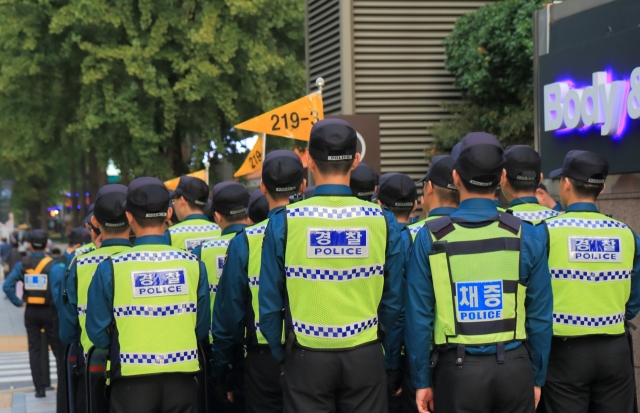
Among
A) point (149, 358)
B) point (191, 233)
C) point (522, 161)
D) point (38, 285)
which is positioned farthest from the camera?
point (38, 285)

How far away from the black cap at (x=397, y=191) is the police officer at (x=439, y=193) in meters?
0.27

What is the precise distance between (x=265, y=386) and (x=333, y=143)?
5.99 feet

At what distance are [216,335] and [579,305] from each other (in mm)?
2257

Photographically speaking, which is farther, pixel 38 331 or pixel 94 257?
pixel 38 331

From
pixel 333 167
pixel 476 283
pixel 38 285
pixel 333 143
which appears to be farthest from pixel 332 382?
pixel 38 285

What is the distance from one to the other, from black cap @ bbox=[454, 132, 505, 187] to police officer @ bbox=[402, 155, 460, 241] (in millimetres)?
1063

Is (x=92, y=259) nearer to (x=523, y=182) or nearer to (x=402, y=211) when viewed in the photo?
(x=402, y=211)

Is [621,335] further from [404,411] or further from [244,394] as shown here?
[244,394]

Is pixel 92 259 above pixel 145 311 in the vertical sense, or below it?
above

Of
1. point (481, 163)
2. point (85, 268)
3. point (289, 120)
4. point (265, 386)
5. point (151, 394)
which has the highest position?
point (289, 120)

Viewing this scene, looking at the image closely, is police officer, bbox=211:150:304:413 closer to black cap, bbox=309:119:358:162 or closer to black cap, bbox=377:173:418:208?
black cap, bbox=377:173:418:208

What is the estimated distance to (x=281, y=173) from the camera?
6031 mm

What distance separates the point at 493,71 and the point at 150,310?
1040 cm

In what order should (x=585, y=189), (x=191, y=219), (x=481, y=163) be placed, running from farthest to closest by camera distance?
(x=191, y=219)
(x=585, y=189)
(x=481, y=163)
